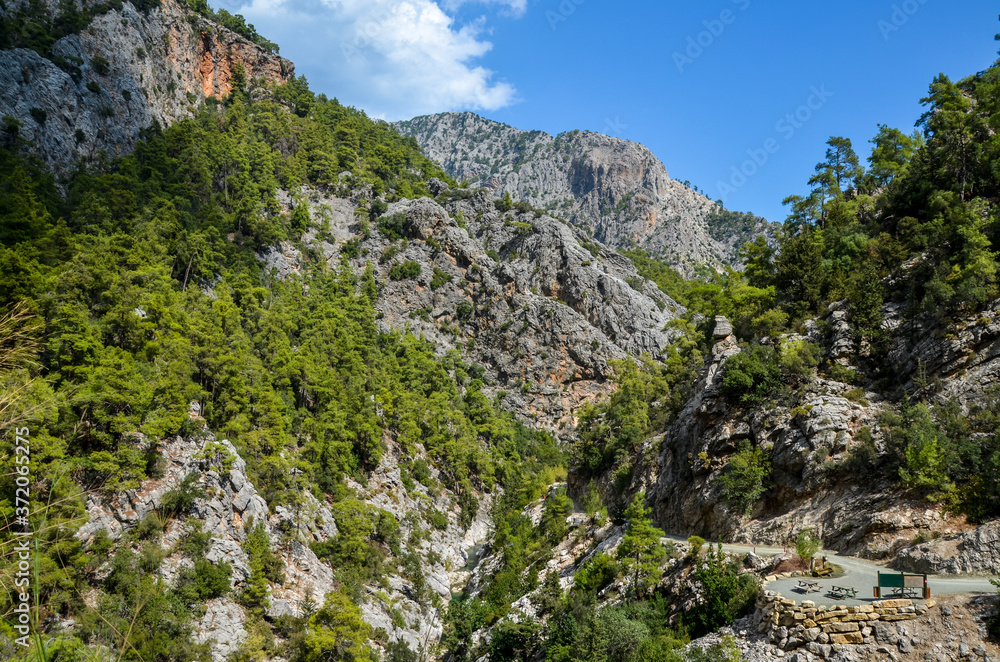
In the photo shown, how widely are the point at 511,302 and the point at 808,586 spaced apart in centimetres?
8398

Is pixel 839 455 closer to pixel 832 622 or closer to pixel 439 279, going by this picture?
pixel 832 622

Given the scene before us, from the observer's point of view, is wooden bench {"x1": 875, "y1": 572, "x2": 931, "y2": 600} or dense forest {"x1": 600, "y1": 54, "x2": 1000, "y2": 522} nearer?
wooden bench {"x1": 875, "y1": 572, "x2": 931, "y2": 600}

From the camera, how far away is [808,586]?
16281 mm

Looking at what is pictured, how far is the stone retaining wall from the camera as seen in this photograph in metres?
13.8

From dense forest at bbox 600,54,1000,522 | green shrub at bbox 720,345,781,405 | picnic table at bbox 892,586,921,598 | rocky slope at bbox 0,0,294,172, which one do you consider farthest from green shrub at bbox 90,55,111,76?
picnic table at bbox 892,586,921,598

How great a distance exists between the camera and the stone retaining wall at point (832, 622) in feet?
45.1

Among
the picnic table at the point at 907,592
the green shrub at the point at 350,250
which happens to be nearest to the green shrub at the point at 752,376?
the picnic table at the point at 907,592

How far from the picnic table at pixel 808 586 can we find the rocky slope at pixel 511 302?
245ft

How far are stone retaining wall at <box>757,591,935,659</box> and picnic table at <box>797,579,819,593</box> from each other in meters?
0.97

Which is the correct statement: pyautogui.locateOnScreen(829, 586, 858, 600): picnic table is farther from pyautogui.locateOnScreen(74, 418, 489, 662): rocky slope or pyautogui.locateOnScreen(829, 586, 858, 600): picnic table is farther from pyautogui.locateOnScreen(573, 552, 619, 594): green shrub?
pyautogui.locateOnScreen(74, 418, 489, 662): rocky slope

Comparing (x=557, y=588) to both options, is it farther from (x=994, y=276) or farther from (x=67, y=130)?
(x=67, y=130)

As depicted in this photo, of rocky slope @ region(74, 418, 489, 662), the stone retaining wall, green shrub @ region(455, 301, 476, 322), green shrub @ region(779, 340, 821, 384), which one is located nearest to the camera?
the stone retaining wall

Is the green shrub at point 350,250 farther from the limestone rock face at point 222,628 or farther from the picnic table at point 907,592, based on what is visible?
the picnic table at point 907,592

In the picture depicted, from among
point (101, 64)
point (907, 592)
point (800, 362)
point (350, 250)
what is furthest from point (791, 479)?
point (101, 64)
